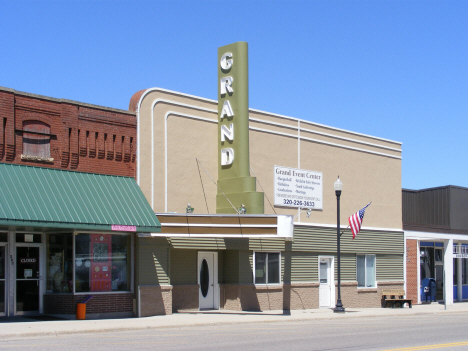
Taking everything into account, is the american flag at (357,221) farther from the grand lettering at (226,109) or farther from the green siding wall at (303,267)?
the grand lettering at (226,109)

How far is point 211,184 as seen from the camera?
80.8 ft

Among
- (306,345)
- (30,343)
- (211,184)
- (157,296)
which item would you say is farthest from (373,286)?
(30,343)

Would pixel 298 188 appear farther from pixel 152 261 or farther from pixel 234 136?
pixel 152 261

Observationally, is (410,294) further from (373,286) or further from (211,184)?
(211,184)

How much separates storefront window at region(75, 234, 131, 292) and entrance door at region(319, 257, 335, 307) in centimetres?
1040

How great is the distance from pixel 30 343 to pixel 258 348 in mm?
5151

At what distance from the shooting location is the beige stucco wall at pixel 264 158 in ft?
74.5

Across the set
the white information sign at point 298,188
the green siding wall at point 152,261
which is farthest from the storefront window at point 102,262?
the white information sign at point 298,188

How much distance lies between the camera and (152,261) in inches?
867

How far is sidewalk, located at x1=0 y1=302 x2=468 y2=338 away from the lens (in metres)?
16.4

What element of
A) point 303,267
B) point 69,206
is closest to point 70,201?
point 69,206

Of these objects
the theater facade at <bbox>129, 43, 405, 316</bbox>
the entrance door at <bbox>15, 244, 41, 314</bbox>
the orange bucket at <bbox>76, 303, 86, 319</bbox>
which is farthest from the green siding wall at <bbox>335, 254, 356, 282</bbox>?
the entrance door at <bbox>15, 244, 41, 314</bbox>

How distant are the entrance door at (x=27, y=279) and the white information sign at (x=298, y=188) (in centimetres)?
1059

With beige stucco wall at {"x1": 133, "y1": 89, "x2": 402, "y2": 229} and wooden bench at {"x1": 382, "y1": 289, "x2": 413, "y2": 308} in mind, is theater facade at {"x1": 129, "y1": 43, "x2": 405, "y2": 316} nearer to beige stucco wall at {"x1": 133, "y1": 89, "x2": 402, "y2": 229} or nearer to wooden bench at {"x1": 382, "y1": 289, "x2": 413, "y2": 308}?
beige stucco wall at {"x1": 133, "y1": 89, "x2": 402, "y2": 229}
